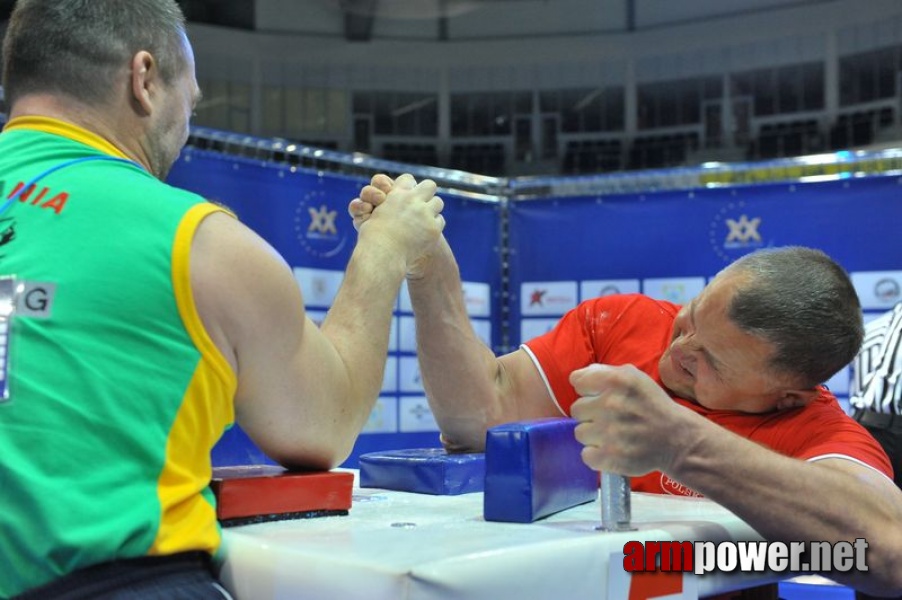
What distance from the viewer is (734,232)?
3.77 m

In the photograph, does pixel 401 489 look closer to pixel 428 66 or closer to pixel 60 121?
pixel 60 121

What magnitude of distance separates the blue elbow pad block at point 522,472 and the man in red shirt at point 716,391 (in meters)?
0.07

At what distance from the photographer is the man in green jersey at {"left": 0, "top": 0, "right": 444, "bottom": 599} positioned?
768 mm

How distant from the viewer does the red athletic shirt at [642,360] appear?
1.39m

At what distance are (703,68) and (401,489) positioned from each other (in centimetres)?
1215

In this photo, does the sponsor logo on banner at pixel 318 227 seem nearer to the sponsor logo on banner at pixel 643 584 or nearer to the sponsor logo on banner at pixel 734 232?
the sponsor logo on banner at pixel 734 232

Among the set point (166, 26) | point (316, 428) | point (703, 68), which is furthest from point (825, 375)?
→ point (703, 68)

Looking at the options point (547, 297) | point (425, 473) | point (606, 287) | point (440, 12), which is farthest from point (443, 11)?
point (425, 473)

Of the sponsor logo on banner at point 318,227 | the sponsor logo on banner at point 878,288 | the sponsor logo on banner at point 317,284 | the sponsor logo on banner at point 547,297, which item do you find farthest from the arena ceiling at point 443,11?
the sponsor logo on banner at point 878,288

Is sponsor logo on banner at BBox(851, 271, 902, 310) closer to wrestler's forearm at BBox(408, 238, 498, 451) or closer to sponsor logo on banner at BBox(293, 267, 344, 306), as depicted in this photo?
sponsor logo on banner at BBox(293, 267, 344, 306)

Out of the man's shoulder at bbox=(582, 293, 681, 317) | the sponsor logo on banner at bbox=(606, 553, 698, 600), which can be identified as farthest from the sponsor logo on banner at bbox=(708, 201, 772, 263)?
the sponsor logo on banner at bbox=(606, 553, 698, 600)

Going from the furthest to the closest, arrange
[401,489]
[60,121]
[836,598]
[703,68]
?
[703,68]
[836,598]
[401,489]
[60,121]

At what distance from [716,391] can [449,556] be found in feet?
2.89

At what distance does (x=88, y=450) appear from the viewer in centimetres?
78
